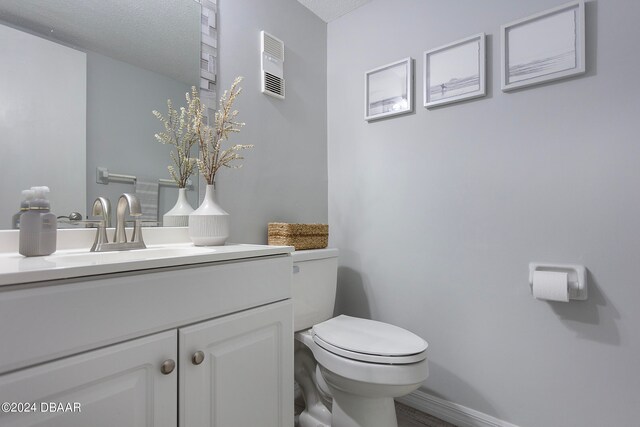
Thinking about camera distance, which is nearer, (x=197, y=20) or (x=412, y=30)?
(x=197, y=20)

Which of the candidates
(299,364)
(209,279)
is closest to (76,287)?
(209,279)

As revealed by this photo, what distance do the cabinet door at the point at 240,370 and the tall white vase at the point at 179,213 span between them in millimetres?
575

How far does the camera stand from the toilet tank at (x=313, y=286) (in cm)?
150

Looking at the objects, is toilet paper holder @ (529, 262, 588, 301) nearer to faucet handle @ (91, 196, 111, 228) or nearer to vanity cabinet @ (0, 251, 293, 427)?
vanity cabinet @ (0, 251, 293, 427)

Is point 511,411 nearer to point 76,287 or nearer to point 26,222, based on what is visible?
point 76,287

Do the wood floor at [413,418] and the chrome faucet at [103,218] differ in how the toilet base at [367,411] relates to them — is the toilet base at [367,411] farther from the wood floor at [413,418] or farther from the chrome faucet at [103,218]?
the chrome faucet at [103,218]

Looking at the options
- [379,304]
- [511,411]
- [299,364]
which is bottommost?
[511,411]

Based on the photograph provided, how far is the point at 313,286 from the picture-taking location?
1.58m

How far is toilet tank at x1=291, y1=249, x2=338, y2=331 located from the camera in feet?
4.93

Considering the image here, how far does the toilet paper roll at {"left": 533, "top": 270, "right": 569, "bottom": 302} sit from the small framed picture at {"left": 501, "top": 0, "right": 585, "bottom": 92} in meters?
0.79

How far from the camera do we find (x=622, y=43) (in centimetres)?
119

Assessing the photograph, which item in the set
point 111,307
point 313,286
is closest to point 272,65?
point 313,286

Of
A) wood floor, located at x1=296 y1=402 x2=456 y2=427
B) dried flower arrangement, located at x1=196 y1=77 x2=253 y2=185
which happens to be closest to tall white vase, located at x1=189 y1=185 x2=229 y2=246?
dried flower arrangement, located at x1=196 y1=77 x2=253 y2=185

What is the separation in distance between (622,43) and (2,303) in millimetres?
1961
